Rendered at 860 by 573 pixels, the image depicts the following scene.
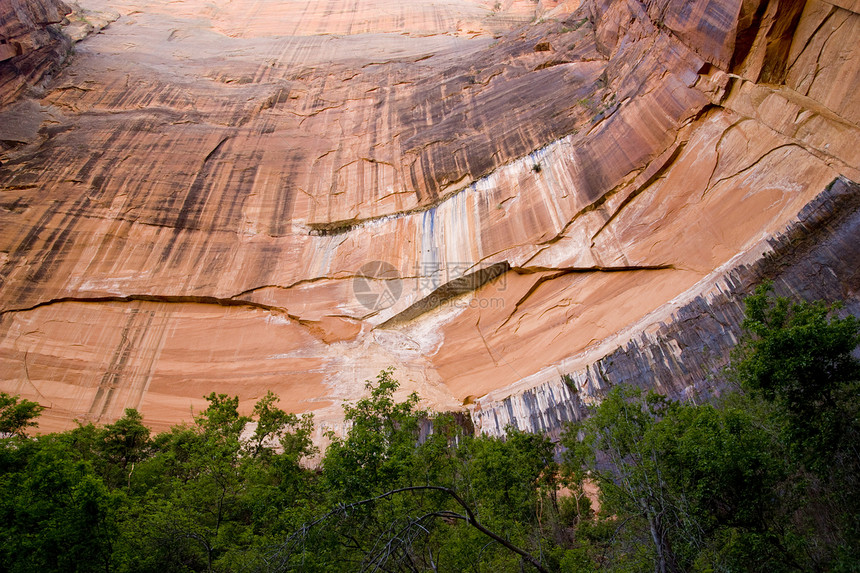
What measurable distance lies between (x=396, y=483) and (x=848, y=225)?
34.6ft

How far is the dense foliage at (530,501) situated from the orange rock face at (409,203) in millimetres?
4821

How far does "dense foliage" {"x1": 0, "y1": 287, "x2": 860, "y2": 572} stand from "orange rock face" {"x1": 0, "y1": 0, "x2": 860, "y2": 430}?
4821mm

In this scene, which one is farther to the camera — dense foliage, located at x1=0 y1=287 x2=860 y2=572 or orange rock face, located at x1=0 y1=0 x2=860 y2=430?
orange rock face, located at x1=0 y1=0 x2=860 y2=430

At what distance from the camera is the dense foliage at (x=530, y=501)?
7039 mm

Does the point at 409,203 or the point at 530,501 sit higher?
the point at 409,203

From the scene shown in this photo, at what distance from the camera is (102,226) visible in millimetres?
19031

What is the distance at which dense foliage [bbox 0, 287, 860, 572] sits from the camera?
7039mm

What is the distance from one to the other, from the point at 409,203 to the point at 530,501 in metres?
13.0

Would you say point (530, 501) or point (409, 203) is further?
point (409, 203)

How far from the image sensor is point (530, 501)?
10.3 metres

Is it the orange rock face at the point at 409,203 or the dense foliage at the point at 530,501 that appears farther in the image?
the orange rock face at the point at 409,203

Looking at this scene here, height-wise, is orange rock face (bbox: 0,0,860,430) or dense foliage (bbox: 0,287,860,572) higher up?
orange rock face (bbox: 0,0,860,430)

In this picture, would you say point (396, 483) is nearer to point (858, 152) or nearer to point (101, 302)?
point (858, 152)

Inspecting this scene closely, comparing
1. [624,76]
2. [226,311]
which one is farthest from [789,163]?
[226,311]
